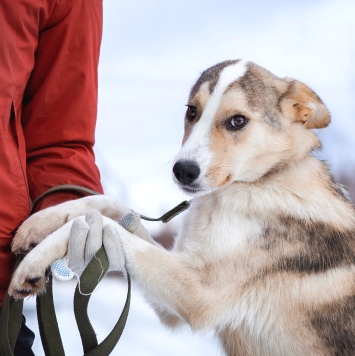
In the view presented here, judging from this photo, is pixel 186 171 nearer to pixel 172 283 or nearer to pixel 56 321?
pixel 172 283

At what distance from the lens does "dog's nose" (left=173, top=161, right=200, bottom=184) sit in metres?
1.71

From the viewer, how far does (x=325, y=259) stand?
1.82 m

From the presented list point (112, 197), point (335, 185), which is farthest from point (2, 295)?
point (335, 185)

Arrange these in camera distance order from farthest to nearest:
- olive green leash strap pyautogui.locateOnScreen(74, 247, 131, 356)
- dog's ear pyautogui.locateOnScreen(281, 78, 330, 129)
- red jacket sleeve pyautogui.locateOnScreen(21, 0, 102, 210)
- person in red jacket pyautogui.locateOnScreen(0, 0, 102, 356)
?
dog's ear pyautogui.locateOnScreen(281, 78, 330, 129)
red jacket sleeve pyautogui.locateOnScreen(21, 0, 102, 210)
person in red jacket pyautogui.locateOnScreen(0, 0, 102, 356)
olive green leash strap pyautogui.locateOnScreen(74, 247, 131, 356)

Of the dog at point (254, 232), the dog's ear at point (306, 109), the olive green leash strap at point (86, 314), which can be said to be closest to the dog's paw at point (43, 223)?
the dog at point (254, 232)

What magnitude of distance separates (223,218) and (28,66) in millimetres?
785

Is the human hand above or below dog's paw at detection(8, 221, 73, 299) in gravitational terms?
above

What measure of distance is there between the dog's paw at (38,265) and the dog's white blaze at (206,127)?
1.48ft

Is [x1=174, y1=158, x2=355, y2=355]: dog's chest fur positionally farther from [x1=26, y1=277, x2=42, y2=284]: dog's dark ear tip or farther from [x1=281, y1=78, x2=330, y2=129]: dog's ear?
[x1=26, y1=277, x2=42, y2=284]: dog's dark ear tip

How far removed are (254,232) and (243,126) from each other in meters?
0.36

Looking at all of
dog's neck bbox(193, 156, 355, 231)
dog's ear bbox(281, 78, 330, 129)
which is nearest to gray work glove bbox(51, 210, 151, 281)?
dog's neck bbox(193, 156, 355, 231)

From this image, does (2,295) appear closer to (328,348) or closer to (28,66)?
(28,66)

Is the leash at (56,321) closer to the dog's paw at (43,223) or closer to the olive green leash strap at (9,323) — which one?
the olive green leash strap at (9,323)

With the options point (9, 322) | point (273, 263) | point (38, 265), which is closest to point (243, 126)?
point (273, 263)
